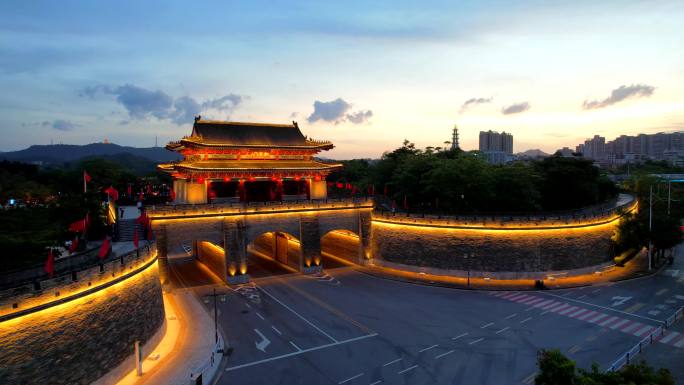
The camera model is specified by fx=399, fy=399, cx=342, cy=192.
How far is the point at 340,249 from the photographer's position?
46.6m

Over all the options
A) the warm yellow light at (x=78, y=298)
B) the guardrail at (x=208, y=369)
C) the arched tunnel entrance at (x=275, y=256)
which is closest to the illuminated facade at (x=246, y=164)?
the arched tunnel entrance at (x=275, y=256)

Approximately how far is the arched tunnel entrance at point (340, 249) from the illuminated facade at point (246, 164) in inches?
225

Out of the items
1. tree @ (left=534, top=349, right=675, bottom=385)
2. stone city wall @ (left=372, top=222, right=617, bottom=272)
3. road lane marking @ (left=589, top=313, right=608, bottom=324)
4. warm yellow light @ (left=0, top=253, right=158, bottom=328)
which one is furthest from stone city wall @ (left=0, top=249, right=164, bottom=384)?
road lane marking @ (left=589, top=313, right=608, bottom=324)

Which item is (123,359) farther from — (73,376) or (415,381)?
(415,381)

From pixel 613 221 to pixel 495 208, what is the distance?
11542 mm

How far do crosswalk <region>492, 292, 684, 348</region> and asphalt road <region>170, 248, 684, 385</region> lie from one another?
0.08 metres

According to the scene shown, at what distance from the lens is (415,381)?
63.5 ft

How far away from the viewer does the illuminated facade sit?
38219 mm

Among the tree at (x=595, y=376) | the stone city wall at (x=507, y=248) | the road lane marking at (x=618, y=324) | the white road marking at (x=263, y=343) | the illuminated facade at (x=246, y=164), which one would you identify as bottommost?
the road lane marking at (x=618, y=324)

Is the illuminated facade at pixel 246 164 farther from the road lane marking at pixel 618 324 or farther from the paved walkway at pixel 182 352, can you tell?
the road lane marking at pixel 618 324

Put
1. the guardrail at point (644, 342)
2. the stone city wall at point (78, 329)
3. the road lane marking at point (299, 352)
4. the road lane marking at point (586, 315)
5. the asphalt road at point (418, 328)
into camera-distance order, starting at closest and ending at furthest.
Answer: the stone city wall at point (78, 329), the asphalt road at point (418, 328), the road lane marking at point (299, 352), the guardrail at point (644, 342), the road lane marking at point (586, 315)

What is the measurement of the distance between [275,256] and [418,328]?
77.6 feet

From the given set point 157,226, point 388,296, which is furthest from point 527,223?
point 157,226

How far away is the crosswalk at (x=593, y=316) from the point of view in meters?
24.5
